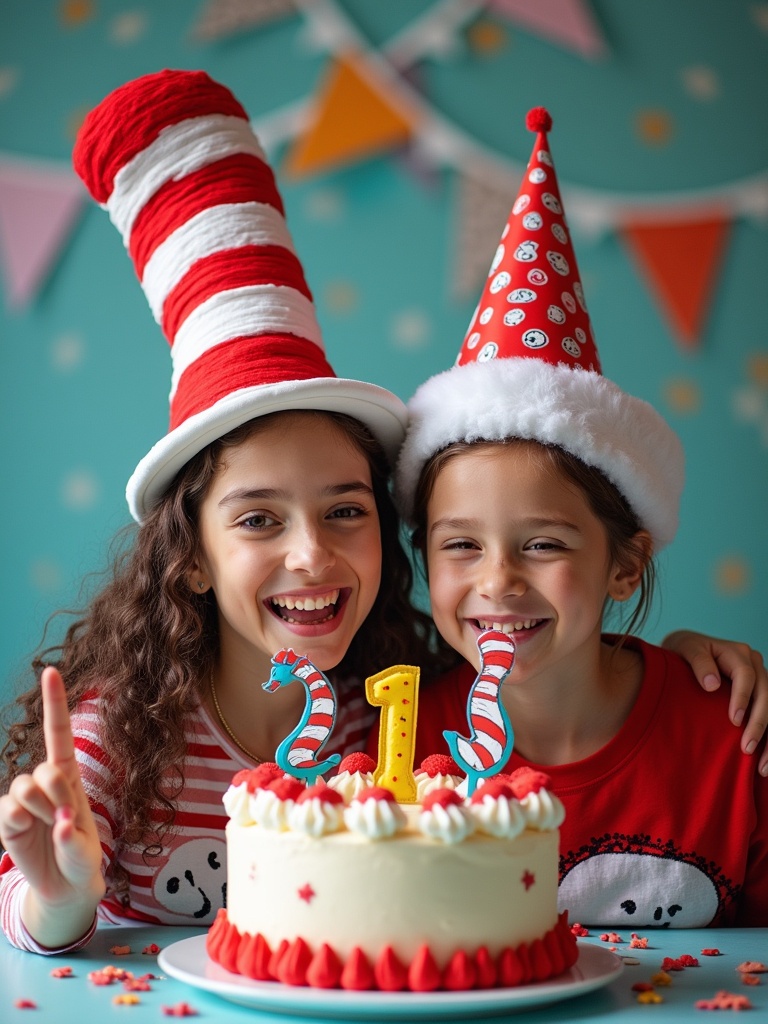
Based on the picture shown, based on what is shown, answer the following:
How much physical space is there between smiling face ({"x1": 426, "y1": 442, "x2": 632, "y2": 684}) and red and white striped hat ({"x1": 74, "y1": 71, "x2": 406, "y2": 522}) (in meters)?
0.20

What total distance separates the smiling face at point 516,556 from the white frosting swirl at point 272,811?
0.55 metres

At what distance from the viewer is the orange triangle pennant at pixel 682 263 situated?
3236 mm

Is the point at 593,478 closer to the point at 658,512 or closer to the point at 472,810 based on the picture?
the point at 658,512

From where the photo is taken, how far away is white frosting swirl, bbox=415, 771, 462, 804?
1.37 metres

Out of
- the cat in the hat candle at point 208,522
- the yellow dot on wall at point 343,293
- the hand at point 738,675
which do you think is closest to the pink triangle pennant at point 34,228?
the yellow dot on wall at point 343,293

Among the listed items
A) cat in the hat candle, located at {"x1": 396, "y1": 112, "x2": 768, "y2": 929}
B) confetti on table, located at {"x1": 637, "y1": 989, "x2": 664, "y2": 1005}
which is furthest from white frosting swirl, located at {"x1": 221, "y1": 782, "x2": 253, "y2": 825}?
cat in the hat candle, located at {"x1": 396, "y1": 112, "x2": 768, "y2": 929}

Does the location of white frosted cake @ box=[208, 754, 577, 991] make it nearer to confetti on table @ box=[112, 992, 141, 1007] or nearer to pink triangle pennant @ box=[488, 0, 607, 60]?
confetti on table @ box=[112, 992, 141, 1007]

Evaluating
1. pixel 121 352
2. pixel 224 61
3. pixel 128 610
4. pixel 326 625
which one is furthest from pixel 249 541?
pixel 224 61

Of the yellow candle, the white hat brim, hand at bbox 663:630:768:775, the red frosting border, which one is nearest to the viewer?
the red frosting border

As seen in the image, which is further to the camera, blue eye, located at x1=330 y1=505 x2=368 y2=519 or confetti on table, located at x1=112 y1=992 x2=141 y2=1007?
blue eye, located at x1=330 y1=505 x2=368 y2=519

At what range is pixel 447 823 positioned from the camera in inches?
44.9

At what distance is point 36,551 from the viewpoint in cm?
326

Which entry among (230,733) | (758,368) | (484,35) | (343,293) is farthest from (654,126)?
(230,733)

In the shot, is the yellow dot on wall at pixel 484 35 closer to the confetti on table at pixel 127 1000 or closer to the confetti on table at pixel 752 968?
the confetti on table at pixel 752 968
